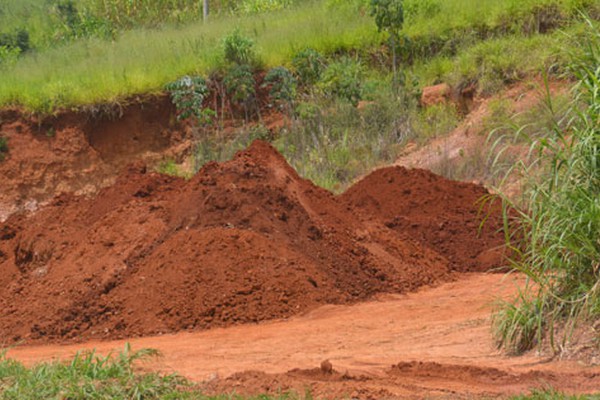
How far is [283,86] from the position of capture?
1978 centimetres

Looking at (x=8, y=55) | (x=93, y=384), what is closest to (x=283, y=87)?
(x=8, y=55)

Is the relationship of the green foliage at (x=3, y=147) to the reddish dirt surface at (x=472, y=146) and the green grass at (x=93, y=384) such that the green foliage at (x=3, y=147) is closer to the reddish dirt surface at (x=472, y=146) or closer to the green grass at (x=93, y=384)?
the reddish dirt surface at (x=472, y=146)

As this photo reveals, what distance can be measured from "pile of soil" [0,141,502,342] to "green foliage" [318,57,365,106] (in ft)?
22.5

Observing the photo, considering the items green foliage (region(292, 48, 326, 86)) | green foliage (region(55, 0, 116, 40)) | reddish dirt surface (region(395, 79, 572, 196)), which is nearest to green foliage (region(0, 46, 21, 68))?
green foliage (region(55, 0, 116, 40))

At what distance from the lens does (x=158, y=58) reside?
22281 mm

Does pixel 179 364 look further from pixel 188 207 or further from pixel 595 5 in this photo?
pixel 595 5

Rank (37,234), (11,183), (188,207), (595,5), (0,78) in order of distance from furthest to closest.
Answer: (0,78) < (11,183) < (595,5) < (37,234) < (188,207)

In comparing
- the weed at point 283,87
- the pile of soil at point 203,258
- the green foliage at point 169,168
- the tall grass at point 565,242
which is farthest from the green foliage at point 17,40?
the tall grass at point 565,242

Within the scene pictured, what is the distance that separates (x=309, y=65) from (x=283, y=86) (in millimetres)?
901

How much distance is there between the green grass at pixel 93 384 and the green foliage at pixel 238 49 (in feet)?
48.2

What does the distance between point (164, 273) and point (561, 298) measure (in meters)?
4.64

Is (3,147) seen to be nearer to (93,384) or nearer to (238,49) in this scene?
(238,49)

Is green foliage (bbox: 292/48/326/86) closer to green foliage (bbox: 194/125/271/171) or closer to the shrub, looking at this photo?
the shrub

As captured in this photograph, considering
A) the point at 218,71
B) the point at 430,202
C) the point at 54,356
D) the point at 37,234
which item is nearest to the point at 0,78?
the point at 218,71
